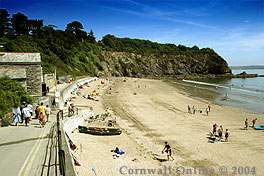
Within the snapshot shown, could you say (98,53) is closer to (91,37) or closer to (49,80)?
(91,37)

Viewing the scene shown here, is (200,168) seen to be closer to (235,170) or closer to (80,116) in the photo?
(235,170)

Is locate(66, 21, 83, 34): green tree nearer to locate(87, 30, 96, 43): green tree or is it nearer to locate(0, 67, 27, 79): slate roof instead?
locate(87, 30, 96, 43): green tree

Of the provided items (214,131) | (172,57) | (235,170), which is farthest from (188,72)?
(235,170)

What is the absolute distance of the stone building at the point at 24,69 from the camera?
2544cm

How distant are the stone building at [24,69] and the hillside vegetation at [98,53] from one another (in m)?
28.5

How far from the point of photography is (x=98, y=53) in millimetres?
104250

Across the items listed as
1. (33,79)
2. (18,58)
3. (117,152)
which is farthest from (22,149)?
(18,58)

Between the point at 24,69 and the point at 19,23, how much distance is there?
188 feet

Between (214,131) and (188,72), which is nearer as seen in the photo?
(214,131)

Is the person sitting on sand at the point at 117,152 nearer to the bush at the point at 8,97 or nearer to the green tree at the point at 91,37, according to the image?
the bush at the point at 8,97

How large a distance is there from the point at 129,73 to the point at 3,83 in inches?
3563

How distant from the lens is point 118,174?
14.9 metres

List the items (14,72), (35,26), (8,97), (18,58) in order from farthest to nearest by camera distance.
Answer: (35,26), (18,58), (14,72), (8,97)

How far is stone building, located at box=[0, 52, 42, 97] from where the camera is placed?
25.4 m
